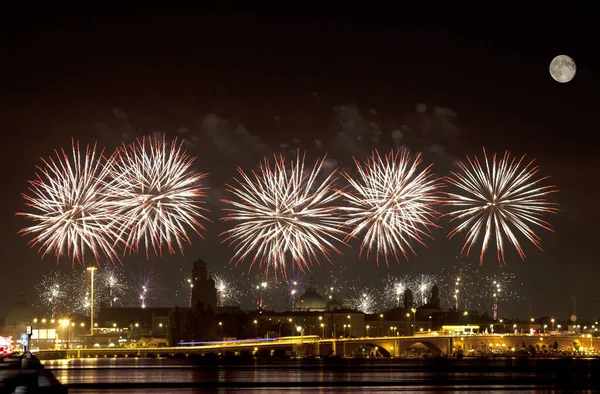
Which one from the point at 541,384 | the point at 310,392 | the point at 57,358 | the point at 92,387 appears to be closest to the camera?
the point at 310,392

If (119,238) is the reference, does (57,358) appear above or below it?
below

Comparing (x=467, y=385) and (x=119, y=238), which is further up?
(x=119, y=238)

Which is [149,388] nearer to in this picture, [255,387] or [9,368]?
Result: [255,387]

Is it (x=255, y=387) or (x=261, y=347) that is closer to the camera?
(x=255, y=387)

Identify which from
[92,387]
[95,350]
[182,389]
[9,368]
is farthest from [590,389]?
[95,350]

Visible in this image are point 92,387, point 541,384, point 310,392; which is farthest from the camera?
point 541,384

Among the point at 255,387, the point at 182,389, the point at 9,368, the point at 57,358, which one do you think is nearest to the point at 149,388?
the point at 182,389

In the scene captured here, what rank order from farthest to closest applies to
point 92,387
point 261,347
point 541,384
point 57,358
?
point 261,347 → point 57,358 → point 541,384 → point 92,387

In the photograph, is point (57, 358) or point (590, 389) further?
point (57, 358)

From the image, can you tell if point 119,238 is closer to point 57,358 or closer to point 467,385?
point 467,385
